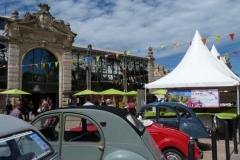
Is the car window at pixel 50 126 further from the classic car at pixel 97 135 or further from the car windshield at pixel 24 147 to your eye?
the car windshield at pixel 24 147

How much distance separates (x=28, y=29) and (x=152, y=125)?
19694 mm

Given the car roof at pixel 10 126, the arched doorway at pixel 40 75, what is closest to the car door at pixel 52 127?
the car roof at pixel 10 126

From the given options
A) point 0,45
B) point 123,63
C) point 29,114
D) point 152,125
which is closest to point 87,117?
point 152,125

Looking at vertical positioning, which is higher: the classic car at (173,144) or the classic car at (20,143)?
the classic car at (20,143)

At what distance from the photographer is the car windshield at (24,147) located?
2389 millimetres

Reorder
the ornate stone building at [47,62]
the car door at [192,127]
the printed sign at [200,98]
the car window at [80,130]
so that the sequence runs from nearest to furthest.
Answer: the car window at [80,130] < the car door at [192,127] < the printed sign at [200,98] < the ornate stone building at [47,62]

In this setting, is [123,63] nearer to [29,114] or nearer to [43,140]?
[29,114]

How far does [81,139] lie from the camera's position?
167 inches

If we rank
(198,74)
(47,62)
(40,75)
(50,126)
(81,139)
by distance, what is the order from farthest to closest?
(47,62), (40,75), (198,74), (50,126), (81,139)

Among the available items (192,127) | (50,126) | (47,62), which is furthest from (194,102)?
(47,62)

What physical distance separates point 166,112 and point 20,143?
6.51 meters

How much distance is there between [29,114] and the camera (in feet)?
57.0

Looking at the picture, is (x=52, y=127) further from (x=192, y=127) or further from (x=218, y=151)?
(x=218, y=151)

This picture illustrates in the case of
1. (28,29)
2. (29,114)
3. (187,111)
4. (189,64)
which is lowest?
(29,114)
